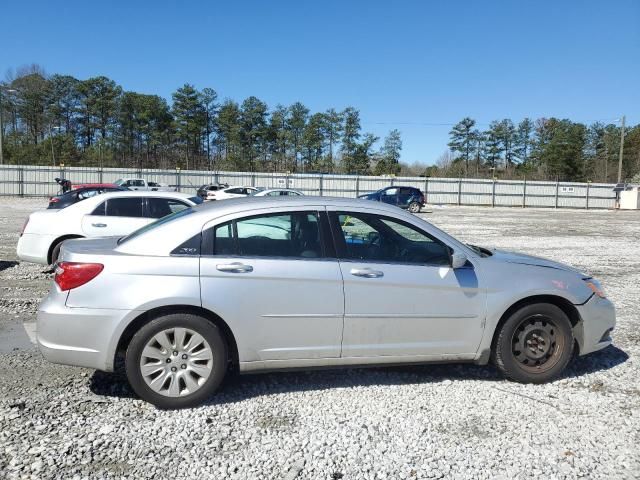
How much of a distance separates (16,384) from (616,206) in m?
47.2

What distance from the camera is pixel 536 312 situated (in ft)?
14.5

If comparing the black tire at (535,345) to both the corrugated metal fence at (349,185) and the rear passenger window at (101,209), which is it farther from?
the corrugated metal fence at (349,185)

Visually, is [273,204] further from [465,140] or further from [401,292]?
[465,140]

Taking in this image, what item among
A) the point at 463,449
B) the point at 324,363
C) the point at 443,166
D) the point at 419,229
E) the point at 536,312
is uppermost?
the point at 443,166

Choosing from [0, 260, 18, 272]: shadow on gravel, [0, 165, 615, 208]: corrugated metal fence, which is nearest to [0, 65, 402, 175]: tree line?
[0, 165, 615, 208]: corrugated metal fence

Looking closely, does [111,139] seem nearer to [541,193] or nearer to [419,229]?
[541,193]

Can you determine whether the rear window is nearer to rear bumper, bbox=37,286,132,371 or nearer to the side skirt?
rear bumper, bbox=37,286,132,371

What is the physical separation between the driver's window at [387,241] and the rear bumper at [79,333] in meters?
1.82

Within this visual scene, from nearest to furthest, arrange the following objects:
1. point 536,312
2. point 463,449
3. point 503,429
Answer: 1. point 463,449
2. point 503,429
3. point 536,312

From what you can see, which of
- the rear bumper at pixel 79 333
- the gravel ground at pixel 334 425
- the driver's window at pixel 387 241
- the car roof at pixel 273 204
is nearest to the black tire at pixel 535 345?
the gravel ground at pixel 334 425

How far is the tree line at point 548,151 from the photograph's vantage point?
2849 inches

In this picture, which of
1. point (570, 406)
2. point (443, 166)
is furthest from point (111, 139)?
point (570, 406)

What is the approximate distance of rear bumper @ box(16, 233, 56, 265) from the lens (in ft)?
27.6

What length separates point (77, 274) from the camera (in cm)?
381
